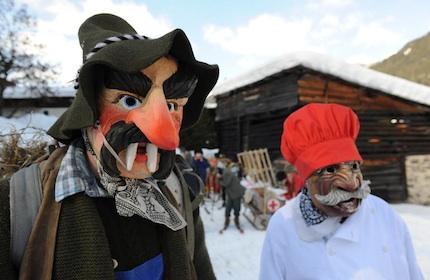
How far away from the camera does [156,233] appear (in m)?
1.41

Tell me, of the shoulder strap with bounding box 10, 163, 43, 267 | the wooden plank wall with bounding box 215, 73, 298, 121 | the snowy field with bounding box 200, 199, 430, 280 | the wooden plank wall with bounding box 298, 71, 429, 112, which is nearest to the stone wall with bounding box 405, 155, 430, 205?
the snowy field with bounding box 200, 199, 430, 280

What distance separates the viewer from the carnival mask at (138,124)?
118 cm

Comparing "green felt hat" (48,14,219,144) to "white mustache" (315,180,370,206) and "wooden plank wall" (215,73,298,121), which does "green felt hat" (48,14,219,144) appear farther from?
"wooden plank wall" (215,73,298,121)

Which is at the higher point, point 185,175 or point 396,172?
point 185,175

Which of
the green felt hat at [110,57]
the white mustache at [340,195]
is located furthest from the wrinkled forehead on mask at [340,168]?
the green felt hat at [110,57]

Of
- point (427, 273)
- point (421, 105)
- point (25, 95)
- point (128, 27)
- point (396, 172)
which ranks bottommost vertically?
point (427, 273)

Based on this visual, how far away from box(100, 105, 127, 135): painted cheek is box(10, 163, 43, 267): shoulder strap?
25 cm

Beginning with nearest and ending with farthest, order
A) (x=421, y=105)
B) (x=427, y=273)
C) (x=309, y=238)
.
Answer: (x=309, y=238) < (x=427, y=273) < (x=421, y=105)

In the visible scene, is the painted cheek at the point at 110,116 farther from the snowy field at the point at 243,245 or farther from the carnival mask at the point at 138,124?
the snowy field at the point at 243,245

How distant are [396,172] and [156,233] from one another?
14.5 meters

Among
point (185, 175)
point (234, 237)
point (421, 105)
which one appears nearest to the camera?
point (185, 175)

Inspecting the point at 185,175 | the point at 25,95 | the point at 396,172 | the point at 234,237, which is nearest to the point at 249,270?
the point at 234,237

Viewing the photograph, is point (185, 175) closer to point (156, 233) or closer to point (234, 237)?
point (156, 233)

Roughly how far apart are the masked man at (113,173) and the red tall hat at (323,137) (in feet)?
3.09
